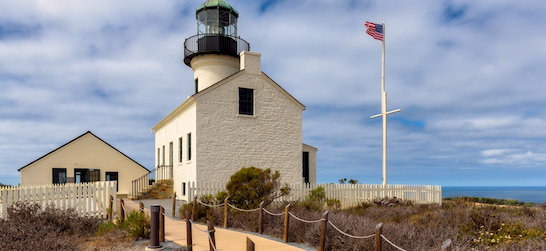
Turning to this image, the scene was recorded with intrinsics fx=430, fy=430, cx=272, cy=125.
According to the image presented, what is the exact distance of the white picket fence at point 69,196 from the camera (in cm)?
1350

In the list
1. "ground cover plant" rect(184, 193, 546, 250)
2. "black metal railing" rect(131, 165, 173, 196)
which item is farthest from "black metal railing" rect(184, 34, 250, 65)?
"ground cover plant" rect(184, 193, 546, 250)

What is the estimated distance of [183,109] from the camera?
21953 millimetres

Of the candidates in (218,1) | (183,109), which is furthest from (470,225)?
(218,1)

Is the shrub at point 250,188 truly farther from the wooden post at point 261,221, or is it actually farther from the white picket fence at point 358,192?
the wooden post at point 261,221

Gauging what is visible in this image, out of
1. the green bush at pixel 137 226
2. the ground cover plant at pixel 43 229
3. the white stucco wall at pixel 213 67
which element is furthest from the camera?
the white stucco wall at pixel 213 67

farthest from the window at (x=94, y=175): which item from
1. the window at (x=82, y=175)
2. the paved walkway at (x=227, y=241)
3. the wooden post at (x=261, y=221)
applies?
the wooden post at (x=261, y=221)

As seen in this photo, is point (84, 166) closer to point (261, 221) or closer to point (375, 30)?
point (375, 30)

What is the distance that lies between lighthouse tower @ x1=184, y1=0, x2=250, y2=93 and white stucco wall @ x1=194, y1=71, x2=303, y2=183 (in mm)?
3789

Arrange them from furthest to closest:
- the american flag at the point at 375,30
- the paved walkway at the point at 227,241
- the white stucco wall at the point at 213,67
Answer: the white stucco wall at the point at 213,67 < the american flag at the point at 375,30 < the paved walkway at the point at 227,241

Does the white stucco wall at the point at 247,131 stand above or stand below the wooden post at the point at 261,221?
above

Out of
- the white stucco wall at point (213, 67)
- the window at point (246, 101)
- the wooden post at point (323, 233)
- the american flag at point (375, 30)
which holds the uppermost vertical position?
the american flag at point (375, 30)

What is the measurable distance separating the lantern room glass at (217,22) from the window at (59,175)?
12.4 meters

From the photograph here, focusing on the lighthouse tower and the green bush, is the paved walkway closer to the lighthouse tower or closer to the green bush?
the green bush

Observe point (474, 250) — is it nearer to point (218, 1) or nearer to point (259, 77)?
point (259, 77)
